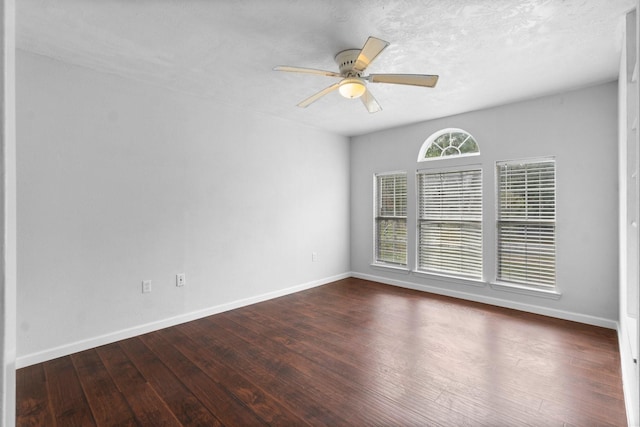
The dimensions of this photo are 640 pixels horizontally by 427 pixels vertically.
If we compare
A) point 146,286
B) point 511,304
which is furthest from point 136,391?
point 511,304

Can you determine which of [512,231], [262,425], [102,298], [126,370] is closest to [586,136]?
[512,231]

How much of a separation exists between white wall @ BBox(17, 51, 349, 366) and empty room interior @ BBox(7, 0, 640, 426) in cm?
2

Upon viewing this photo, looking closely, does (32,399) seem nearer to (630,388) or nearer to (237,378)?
(237,378)

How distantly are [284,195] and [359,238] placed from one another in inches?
68.2

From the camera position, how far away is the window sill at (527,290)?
3.58 meters

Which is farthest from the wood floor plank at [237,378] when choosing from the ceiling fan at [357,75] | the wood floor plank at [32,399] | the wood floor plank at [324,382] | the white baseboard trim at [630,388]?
the ceiling fan at [357,75]

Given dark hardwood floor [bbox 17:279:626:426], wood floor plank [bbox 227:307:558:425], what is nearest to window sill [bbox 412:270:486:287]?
dark hardwood floor [bbox 17:279:626:426]

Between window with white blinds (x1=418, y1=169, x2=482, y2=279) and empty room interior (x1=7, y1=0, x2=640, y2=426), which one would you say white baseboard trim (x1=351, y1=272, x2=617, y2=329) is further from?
window with white blinds (x1=418, y1=169, x2=482, y2=279)

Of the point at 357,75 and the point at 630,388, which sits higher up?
the point at 357,75

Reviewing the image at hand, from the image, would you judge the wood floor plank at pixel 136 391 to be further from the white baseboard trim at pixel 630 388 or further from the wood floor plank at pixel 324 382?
the white baseboard trim at pixel 630 388

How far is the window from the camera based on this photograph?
16.5 feet

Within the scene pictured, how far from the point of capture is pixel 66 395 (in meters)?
2.13

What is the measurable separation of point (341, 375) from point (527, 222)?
117 inches

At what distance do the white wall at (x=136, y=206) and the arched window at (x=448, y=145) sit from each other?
191 centimetres
